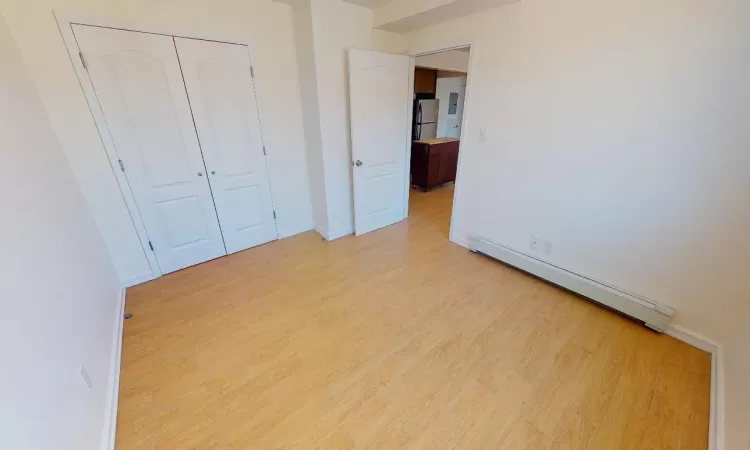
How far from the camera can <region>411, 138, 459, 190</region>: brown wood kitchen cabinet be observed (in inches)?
187

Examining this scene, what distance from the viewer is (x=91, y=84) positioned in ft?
6.66

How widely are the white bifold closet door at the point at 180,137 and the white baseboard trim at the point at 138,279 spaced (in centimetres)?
10

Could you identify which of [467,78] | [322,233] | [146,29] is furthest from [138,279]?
[467,78]

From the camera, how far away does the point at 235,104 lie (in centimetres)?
264

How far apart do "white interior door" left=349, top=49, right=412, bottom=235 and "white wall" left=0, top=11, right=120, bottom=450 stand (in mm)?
2213

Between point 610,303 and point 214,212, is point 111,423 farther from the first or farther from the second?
point 610,303

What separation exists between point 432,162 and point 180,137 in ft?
11.7

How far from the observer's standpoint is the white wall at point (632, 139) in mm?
1557

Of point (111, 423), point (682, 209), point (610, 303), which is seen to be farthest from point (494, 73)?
point (111, 423)

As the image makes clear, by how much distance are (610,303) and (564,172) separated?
Result: 3.35 feet

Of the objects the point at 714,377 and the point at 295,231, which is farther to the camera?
the point at 295,231

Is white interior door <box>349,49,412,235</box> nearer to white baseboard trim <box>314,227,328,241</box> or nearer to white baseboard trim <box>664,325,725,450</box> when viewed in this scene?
white baseboard trim <box>314,227,328,241</box>

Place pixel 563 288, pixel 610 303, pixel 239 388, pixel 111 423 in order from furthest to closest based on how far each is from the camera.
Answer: pixel 563 288 → pixel 610 303 → pixel 239 388 → pixel 111 423

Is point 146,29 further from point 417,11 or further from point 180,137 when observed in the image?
point 417,11
